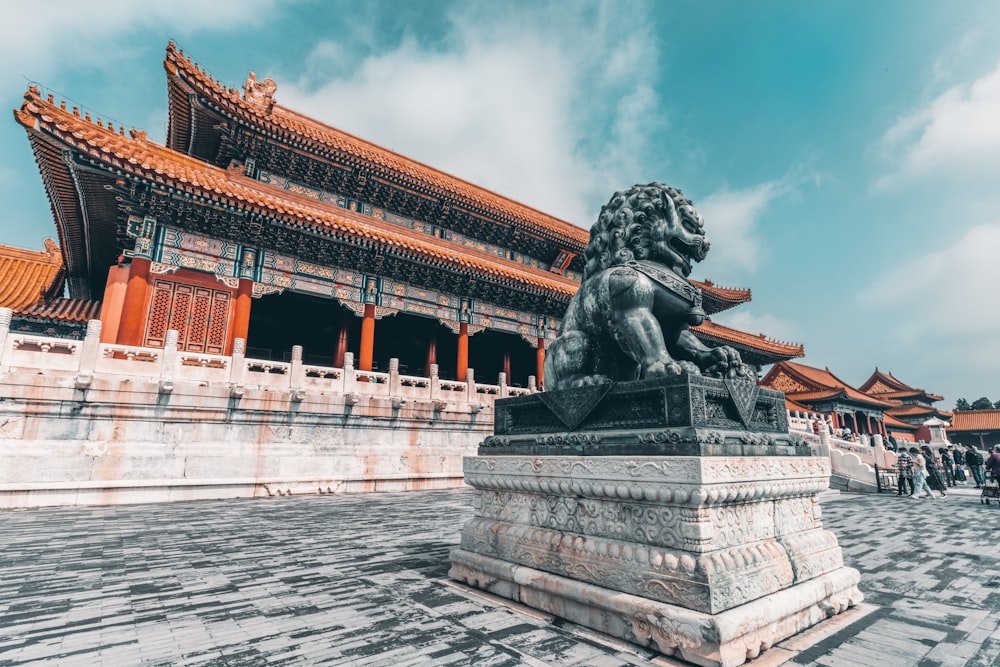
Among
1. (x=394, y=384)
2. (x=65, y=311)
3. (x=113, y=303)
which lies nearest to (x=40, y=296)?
(x=65, y=311)

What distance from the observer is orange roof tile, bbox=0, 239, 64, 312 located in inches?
592

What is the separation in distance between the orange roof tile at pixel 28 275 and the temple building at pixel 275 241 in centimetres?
62

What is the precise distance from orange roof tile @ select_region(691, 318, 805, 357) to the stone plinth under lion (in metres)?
20.5

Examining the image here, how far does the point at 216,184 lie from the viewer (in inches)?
452

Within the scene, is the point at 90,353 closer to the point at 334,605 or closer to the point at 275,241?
the point at 275,241

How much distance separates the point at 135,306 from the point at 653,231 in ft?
38.6

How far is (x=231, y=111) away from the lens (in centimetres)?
1288

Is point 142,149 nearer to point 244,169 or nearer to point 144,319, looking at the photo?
point 244,169

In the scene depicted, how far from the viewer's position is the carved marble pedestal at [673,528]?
2.26 m

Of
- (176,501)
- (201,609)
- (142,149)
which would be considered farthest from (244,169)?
(201,609)

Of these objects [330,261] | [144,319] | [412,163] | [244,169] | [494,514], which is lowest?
[494,514]

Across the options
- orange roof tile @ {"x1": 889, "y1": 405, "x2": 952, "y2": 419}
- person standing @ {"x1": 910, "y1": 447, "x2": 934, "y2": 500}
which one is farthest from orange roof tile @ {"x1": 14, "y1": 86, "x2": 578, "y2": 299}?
orange roof tile @ {"x1": 889, "y1": 405, "x2": 952, "y2": 419}

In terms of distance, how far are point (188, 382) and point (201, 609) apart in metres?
7.20

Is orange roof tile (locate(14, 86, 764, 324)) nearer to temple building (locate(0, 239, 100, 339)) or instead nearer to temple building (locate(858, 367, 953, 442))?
temple building (locate(0, 239, 100, 339))
